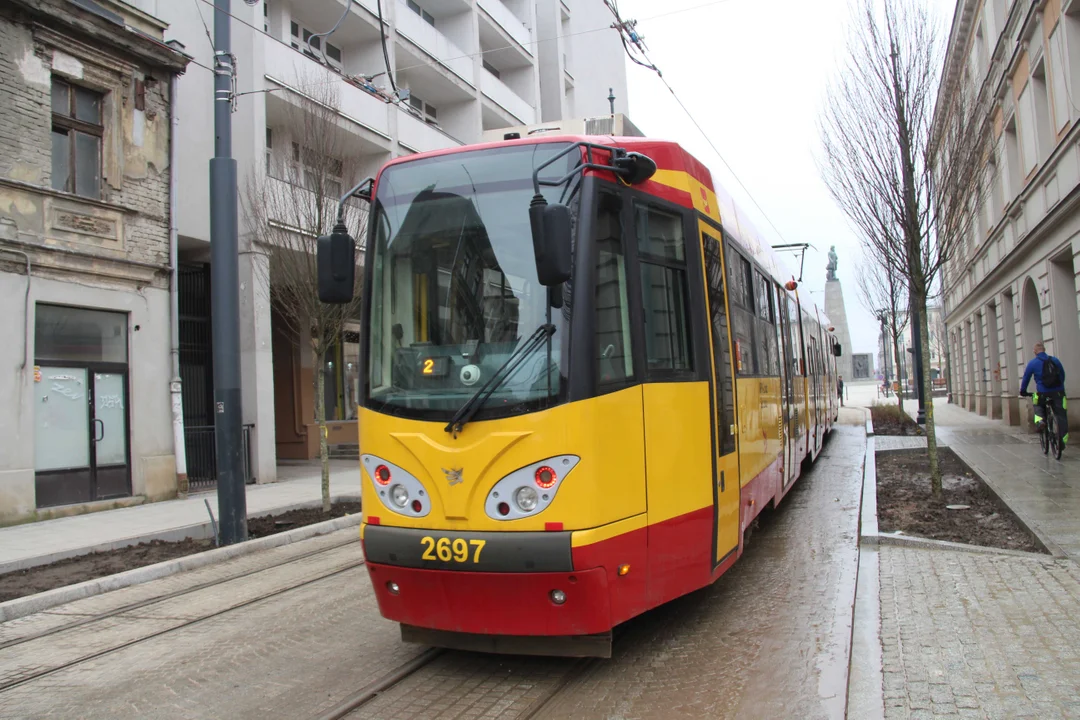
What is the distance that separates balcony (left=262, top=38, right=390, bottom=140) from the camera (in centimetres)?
1698

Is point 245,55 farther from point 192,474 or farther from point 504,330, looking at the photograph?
point 504,330

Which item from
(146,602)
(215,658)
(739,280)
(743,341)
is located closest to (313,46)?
(146,602)

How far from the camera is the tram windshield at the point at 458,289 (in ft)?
14.7

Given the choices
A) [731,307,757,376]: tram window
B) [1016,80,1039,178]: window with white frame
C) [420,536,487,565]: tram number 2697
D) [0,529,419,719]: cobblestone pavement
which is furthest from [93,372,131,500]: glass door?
[1016,80,1039,178]: window with white frame

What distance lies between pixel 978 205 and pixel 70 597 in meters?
11.9

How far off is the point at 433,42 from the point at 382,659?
873 inches

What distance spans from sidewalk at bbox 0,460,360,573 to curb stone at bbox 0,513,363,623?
4.73ft

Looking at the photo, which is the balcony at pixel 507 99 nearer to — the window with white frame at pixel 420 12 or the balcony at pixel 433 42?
the balcony at pixel 433 42

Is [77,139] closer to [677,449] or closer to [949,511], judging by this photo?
[677,449]

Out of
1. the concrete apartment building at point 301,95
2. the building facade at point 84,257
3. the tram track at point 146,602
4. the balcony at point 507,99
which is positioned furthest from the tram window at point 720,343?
the balcony at point 507,99

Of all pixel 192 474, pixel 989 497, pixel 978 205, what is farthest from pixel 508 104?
pixel 989 497

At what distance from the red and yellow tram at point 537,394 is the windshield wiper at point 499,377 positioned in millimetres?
12

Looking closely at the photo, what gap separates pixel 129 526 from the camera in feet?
36.6

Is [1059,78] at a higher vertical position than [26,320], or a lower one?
higher
